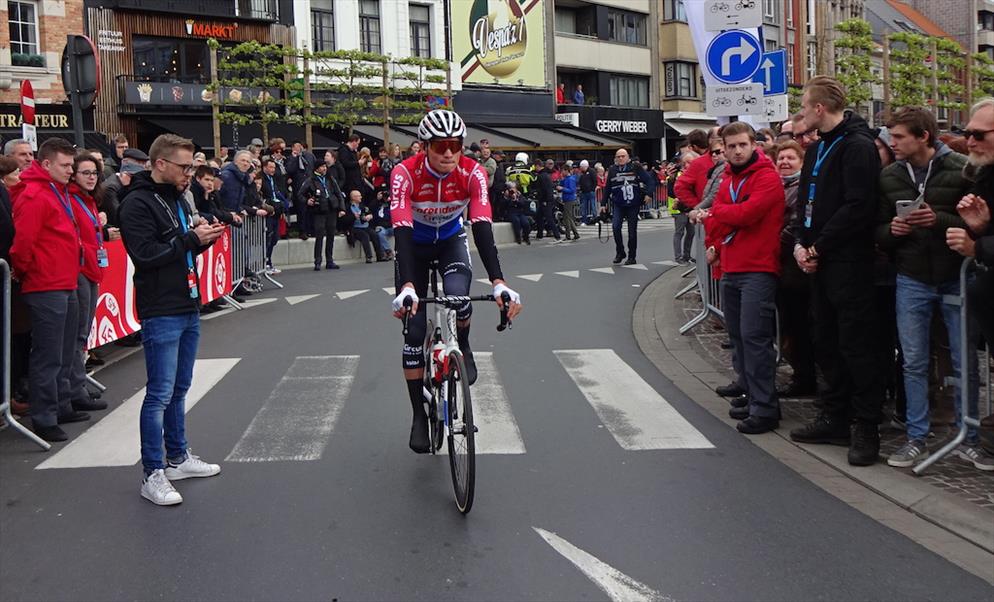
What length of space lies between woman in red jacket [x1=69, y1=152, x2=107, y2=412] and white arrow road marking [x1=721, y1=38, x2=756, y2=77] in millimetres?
7003

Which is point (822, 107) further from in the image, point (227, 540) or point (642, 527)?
point (227, 540)

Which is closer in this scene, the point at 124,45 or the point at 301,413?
the point at 301,413

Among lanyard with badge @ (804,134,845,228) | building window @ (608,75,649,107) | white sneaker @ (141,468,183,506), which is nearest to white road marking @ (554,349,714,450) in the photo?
lanyard with badge @ (804,134,845,228)

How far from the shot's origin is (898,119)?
6250mm

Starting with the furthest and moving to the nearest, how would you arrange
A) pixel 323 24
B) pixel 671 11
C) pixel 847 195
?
pixel 671 11 < pixel 323 24 < pixel 847 195

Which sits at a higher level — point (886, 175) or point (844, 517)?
point (886, 175)

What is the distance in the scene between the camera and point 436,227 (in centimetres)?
638

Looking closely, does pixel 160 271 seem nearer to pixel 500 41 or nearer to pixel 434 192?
pixel 434 192

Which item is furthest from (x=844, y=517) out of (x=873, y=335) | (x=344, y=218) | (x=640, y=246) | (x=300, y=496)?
(x=640, y=246)

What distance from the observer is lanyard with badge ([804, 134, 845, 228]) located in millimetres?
6598

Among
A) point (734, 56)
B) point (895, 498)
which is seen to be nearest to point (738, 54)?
point (734, 56)

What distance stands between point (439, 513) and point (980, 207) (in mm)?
3241

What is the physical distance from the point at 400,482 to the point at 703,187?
23.6 ft

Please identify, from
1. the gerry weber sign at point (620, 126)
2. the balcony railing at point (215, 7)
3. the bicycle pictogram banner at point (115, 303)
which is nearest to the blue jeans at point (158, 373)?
the bicycle pictogram banner at point (115, 303)
